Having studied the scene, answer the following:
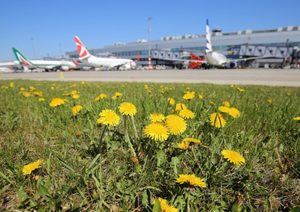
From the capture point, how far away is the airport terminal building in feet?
189

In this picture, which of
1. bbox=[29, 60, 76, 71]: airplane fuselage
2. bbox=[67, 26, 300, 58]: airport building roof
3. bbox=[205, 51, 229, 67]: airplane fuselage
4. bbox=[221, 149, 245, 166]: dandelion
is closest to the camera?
bbox=[221, 149, 245, 166]: dandelion

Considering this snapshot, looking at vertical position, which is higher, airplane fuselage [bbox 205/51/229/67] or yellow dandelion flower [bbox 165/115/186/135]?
yellow dandelion flower [bbox 165/115/186/135]

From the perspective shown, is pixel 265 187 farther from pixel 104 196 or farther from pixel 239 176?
pixel 104 196

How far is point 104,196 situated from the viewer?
41.0 inches

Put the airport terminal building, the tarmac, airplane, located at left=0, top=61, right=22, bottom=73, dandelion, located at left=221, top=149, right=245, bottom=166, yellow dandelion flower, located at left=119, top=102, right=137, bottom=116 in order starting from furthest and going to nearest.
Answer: airplane, located at left=0, top=61, right=22, bottom=73 → the airport terminal building → the tarmac → yellow dandelion flower, located at left=119, top=102, right=137, bottom=116 → dandelion, located at left=221, top=149, right=245, bottom=166

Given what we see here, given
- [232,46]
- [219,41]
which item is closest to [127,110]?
[232,46]

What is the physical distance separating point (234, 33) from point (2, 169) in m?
87.9

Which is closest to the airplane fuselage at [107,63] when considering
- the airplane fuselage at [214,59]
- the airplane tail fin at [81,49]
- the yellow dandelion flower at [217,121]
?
the airplane tail fin at [81,49]

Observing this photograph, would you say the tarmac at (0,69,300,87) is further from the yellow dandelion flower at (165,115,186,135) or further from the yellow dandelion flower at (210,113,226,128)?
the yellow dandelion flower at (165,115,186,135)

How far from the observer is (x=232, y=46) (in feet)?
240

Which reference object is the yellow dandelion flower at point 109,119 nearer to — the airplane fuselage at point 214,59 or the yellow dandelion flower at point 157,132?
the yellow dandelion flower at point 157,132

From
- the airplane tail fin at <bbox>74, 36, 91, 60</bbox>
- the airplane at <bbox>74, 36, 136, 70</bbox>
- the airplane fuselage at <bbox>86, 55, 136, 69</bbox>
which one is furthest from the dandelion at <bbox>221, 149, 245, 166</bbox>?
the airplane fuselage at <bbox>86, 55, 136, 69</bbox>

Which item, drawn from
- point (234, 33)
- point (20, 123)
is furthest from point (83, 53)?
point (234, 33)

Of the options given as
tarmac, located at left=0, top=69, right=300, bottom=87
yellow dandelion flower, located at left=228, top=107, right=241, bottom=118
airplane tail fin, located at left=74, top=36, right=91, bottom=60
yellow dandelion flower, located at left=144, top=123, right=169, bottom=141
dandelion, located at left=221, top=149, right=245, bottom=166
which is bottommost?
tarmac, located at left=0, top=69, right=300, bottom=87
